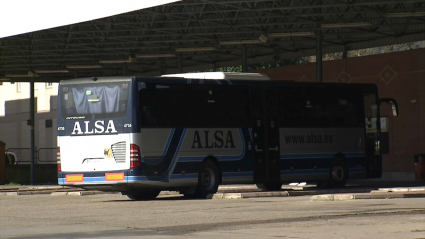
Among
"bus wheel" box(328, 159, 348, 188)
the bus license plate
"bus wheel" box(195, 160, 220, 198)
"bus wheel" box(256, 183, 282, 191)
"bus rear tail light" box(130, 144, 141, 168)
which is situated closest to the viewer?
"bus rear tail light" box(130, 144, 141, 168)

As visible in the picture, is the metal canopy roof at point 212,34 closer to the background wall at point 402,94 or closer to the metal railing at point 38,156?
the background wall at point 402,94

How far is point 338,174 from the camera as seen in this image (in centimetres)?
2656

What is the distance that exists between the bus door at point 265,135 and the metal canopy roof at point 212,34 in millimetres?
4742

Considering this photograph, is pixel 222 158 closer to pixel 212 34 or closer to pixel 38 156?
pixel 212 34

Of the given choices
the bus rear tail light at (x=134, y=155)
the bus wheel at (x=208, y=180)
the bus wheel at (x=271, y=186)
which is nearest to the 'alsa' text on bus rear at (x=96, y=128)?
the bus rear tail light at (x=134, y=155)

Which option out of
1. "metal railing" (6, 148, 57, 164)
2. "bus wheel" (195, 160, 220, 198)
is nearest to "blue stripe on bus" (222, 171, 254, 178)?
"bus wheel" (195, 160, 220, 198)

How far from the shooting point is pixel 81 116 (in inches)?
877

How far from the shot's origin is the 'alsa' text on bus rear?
21.8m

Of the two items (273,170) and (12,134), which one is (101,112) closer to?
(273,170)

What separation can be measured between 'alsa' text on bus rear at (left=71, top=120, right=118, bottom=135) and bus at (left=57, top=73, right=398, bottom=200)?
0.02m

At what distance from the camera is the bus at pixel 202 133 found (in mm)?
21781

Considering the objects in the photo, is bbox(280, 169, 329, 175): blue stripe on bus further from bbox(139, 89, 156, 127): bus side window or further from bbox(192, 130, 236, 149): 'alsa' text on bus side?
bbox(139, 89, 156, 127): bus side window

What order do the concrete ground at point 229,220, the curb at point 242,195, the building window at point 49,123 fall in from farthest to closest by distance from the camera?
1. the building window at point 49,123
2. the curb at point 242,195
3. the concrete ground at point 229,220

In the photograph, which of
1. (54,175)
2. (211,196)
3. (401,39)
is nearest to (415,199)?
(211,196)
